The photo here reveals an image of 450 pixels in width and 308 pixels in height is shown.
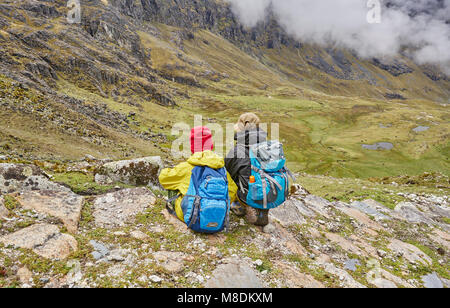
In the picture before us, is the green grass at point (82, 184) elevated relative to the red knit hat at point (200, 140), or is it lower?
lower

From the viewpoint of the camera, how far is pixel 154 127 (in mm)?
64875

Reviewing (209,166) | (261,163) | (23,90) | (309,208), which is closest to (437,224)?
(309,208)

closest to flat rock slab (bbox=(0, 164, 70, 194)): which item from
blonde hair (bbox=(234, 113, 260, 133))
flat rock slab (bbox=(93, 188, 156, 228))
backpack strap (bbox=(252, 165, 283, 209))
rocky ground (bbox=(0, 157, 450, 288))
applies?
rocky ground (bbox=(0, 157, 450, 288))

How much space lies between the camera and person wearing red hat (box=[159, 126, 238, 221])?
6.96m

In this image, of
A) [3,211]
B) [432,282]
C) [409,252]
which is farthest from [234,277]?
[409,252]

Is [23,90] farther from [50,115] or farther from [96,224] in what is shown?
[96,224]

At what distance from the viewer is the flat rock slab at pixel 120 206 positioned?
7.32 m

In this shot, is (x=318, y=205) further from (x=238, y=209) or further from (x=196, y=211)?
(x=196, y=211)

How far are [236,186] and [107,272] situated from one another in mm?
4406

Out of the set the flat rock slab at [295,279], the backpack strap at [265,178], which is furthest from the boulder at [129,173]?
the flat rock slab at [295,279]

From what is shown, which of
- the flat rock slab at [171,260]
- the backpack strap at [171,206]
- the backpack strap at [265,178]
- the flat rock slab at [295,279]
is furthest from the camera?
the backpack strap at [171,206]

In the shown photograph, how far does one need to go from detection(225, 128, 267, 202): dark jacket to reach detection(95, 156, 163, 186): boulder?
534 cm

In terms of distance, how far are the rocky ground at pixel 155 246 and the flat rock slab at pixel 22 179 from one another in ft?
0.09

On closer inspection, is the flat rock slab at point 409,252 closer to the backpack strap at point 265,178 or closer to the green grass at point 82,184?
the backpack strap at point 265,178
